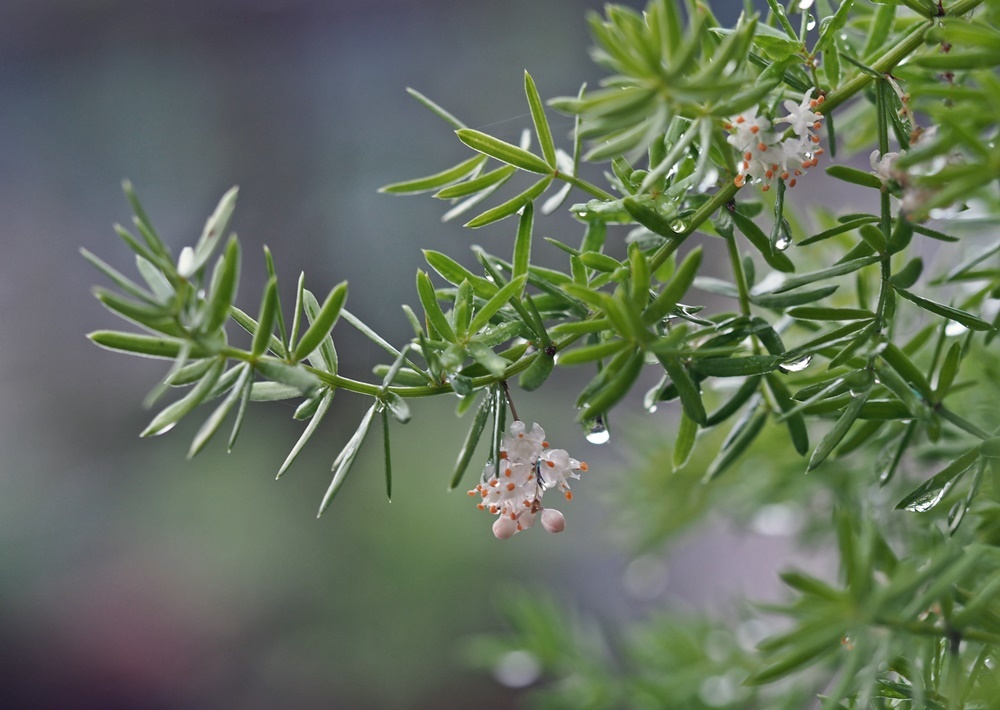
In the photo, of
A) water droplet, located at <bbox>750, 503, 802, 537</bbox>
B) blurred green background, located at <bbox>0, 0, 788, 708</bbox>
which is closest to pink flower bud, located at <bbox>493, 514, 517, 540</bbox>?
water droplet, located at <bbox>750, 503, 802, 537</bbox>

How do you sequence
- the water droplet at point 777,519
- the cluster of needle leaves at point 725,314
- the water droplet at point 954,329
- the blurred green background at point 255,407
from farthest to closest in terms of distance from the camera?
the blurred green background at point 255,407 → the water droplet at point 777,519 → the water droplet at point 954,329 → the cluster of needle leaves at point 725,314

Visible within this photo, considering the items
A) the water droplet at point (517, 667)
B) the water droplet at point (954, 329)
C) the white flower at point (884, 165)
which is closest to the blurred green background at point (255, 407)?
the water droplet at point (517, 667)

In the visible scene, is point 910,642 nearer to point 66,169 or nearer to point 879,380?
point 879,380

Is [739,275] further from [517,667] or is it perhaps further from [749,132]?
[517,667]

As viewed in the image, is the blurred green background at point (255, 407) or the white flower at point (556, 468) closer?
the white flower at point (556, 468)

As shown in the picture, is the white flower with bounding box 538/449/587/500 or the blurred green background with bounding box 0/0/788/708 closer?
the white flower with bounding box 538/449/587/500

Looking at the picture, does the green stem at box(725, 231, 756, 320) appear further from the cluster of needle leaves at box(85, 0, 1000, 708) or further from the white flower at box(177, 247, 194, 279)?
the white flower at box(177, 247, 194, 279)

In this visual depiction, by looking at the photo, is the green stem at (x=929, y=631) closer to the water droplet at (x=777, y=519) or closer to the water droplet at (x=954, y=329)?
the water droplet at (x=954, y=329)

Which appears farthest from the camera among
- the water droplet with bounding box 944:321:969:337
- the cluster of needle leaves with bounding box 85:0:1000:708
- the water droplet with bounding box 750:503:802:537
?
the water droplet with bounding box 750:503:802:537
